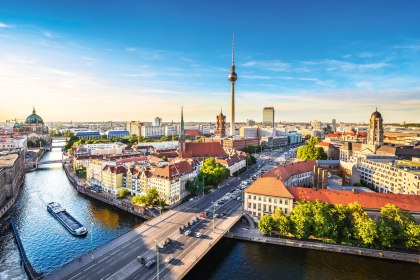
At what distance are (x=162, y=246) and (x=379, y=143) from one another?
388 ft

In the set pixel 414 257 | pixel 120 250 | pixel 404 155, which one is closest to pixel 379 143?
pixel 404 155

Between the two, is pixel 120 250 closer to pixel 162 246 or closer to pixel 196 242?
pixel 162 246

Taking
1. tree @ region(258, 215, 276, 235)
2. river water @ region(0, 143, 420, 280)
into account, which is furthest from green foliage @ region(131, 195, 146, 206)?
tree @ region(258, 215, 276, 235)

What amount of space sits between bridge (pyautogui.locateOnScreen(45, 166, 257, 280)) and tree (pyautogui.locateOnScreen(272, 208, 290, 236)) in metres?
9.94

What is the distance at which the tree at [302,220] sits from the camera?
5400 centimetres

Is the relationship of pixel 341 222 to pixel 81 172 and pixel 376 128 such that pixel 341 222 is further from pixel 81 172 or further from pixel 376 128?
pixel 81 172

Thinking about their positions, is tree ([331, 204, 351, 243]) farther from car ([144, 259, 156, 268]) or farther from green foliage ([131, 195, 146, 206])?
green foliage ([131, 195, 146, 206])

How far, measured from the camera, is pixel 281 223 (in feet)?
183

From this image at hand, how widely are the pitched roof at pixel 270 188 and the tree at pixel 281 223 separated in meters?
5.27

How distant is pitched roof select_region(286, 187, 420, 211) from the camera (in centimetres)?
5703

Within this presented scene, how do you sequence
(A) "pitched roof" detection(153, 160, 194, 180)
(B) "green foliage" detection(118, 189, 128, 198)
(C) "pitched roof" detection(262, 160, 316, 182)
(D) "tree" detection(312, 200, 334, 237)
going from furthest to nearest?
(B) "green foliage" detection(118, 189, 128, 198) < (A) "pitched roof" detection(153, 160, 194, 180) < (C) "pitched roof" detection(262, 160, 316, 182) < (D) "tree" detection(312, 200, 334, 237)

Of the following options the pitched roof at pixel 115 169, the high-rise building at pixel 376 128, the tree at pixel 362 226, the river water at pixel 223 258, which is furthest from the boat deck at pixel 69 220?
the high-rise building at pixel 376 128

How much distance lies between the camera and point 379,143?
12781 centimetres

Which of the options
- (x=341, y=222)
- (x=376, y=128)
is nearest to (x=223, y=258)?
(x=341, y=222)
